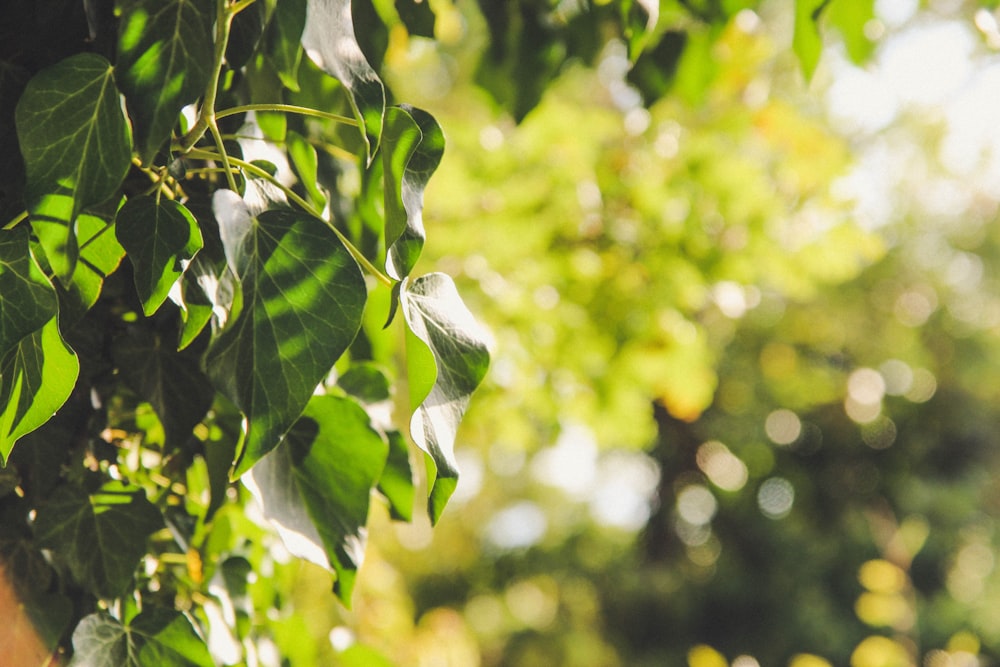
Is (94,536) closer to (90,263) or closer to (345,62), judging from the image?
(90,263)

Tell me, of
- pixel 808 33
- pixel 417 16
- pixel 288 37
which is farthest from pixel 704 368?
pixel 288 37

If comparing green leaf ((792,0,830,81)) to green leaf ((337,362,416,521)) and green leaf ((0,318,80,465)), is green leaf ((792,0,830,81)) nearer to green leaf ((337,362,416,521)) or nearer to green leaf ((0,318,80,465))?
green leaf ((337,362,416,521))

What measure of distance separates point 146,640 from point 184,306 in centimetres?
23

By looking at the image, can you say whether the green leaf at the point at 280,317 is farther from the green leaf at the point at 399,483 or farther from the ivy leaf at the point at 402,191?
the green leaf at the point at 399,483

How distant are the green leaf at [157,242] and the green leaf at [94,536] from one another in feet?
0.63

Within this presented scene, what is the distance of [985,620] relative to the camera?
20.0 feet

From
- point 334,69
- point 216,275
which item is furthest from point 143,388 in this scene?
point 334,69

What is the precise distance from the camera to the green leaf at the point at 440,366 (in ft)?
1.38

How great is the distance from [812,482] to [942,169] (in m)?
3.40

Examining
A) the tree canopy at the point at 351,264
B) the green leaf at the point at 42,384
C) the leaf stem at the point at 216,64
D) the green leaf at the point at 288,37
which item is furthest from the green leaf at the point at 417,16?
the green leaf at the point at 42,384

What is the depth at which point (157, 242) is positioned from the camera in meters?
0.43

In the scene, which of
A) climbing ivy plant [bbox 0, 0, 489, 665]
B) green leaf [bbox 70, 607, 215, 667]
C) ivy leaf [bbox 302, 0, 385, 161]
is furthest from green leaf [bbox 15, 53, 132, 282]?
green leaf [bbox 70, 607, 215, 667]

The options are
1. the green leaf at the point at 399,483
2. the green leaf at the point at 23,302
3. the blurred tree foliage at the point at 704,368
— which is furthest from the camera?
the blurred tree foliage at the point at 704,368

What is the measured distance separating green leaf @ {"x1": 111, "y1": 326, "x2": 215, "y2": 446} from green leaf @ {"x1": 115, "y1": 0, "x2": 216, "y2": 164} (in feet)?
0.60
